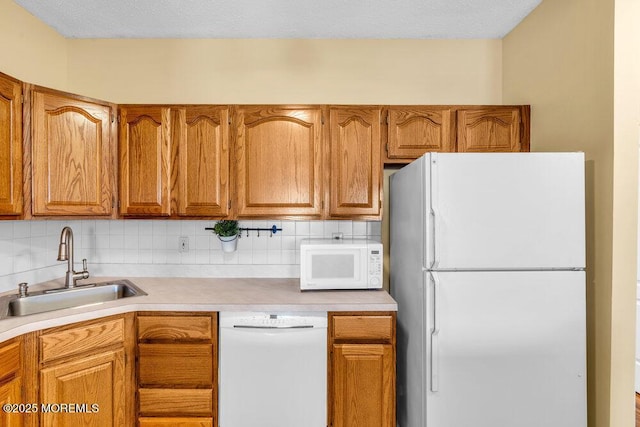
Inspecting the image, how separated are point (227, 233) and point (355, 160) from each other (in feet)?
3.32

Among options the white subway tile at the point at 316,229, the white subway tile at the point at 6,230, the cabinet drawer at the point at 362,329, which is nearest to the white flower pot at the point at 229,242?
the white subway tile at the point at 316,229

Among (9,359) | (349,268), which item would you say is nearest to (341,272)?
(349,268)

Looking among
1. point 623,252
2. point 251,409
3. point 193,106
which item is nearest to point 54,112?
point 193,106

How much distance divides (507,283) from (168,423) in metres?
1.86

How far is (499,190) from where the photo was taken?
1.49 meters

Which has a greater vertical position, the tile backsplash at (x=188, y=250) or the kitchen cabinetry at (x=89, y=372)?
the tile backsplash at (x=188, y=250)

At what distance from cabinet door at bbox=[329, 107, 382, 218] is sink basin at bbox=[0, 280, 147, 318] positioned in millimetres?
1336

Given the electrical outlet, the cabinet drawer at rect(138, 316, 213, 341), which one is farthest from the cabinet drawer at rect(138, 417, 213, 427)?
the electrical outlet

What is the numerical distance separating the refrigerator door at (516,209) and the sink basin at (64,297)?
5.90ft

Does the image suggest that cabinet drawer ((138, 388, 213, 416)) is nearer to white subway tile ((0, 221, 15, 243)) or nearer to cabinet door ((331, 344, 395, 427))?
cabinet door ((331, 344, 395, 427))

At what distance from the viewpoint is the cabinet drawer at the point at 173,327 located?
181cm

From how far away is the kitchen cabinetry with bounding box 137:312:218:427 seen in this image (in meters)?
1.79

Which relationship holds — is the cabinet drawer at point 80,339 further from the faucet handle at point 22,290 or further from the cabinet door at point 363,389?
the cabinet door at point 363,389

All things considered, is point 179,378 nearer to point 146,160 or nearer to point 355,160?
point 146,160
